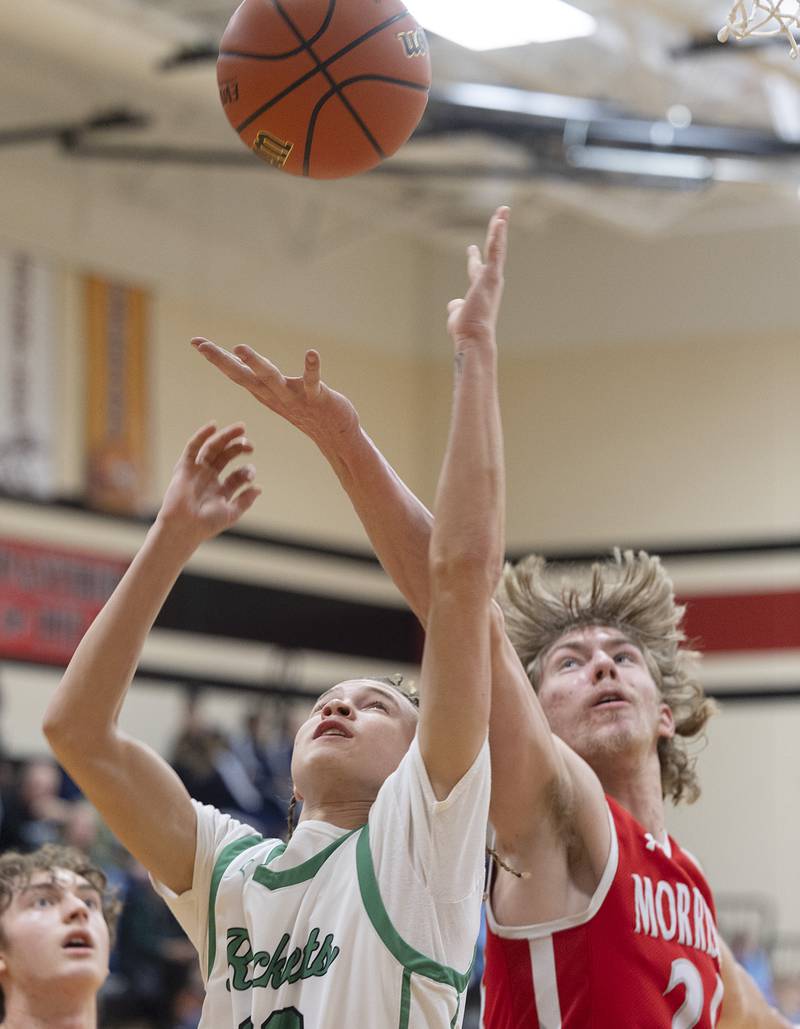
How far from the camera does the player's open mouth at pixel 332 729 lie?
305cm

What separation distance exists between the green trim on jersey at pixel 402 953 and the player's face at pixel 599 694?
102cm

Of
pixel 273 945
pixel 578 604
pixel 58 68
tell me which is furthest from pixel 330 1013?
pixel 58 68

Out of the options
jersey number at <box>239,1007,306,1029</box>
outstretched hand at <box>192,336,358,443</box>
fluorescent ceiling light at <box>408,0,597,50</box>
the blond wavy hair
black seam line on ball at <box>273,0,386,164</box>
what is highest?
fluorescent ceiling light at <box>408,0,597,50</box>

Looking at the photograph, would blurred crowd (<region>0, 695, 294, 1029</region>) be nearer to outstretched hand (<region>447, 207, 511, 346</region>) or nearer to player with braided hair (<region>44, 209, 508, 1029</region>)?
player with braided hair (<region>44, 209, 508, 1029</region>)

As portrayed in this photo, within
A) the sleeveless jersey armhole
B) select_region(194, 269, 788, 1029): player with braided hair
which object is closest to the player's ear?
select_region(194, 269, 788, 1029): player with braided hair

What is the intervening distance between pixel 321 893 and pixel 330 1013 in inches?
9.2

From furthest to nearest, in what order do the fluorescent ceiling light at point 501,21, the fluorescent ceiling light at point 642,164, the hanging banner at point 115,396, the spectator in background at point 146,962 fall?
1. the hanging banner at point 115,396
2. the fluorescent ceiling light at point 642,164
3. the fluorescent ceiling light at point 501,21
4. the spectator in background at point 146,962

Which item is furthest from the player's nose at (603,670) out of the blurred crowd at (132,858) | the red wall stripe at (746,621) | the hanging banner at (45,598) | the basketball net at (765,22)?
the red wall stripe at (746,621)

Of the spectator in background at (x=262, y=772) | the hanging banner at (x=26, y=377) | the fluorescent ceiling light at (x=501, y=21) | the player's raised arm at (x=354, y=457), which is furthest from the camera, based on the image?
the hanging banner at (x=26, y=377)

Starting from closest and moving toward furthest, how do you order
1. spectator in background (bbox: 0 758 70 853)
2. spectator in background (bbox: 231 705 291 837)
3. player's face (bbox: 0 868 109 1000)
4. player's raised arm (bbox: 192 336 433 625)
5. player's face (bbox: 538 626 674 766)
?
1. player's raised arm (bbox: 192 336 433 625)
2. player's face (bbox: 538 626 674 766)
3. player's face (bbox: 0 868 109 1000)
4. spectator in background (bbox: 0 758 70 853)
5. spectator in background (bbox: 231 705 291 837)

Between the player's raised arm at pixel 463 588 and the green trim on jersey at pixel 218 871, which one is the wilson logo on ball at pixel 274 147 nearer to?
the player's raised arm at pixel 463 588

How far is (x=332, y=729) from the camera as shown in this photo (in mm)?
3053

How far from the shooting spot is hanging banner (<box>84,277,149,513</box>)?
13555 mm

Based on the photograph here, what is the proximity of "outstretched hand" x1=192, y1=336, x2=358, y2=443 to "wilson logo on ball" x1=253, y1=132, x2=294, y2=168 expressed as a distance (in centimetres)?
84
